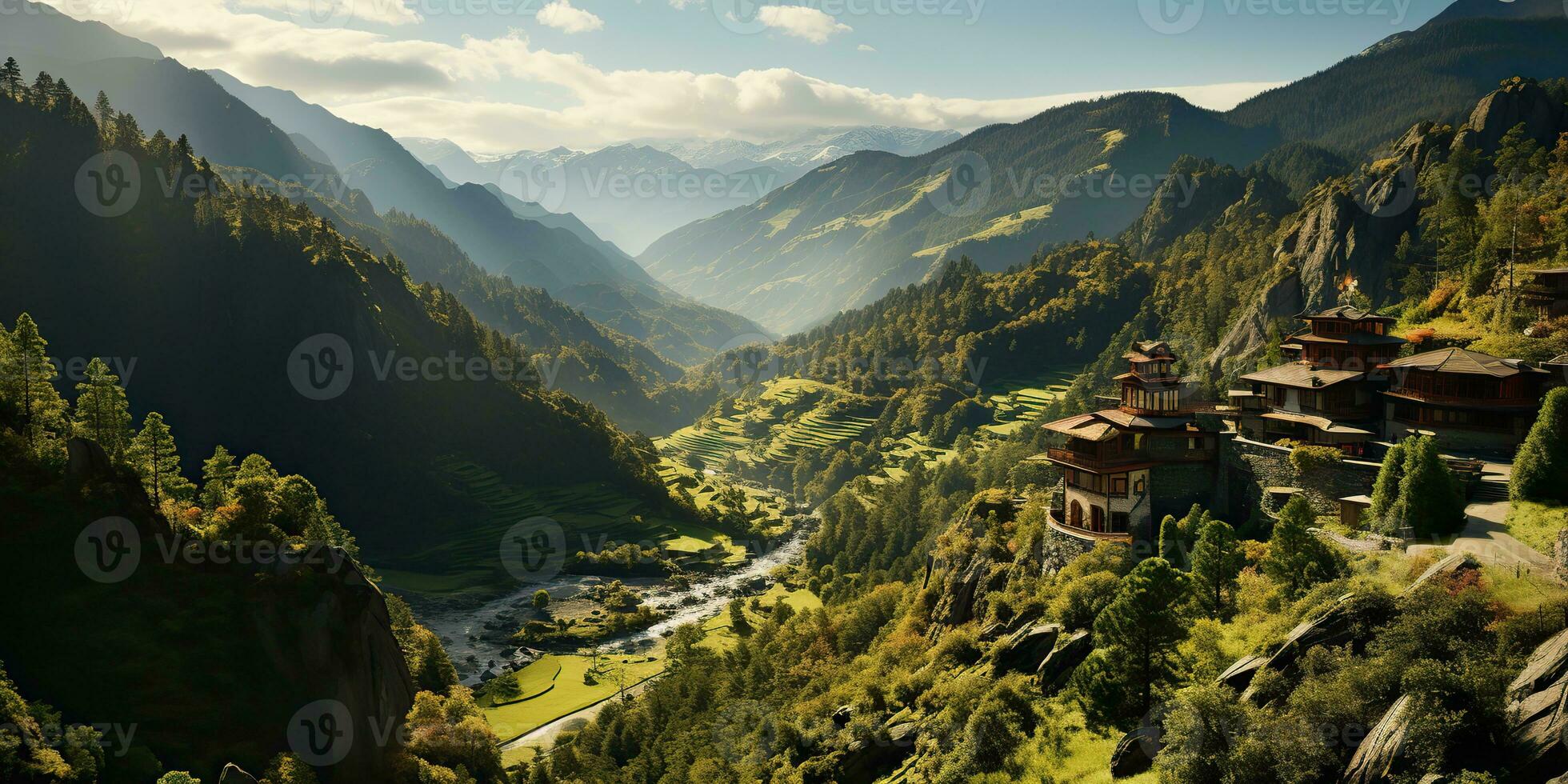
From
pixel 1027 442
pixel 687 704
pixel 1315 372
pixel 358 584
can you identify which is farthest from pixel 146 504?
pixel 1027 442

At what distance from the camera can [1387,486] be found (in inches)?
1531

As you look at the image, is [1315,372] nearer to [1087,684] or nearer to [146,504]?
[1087,684]

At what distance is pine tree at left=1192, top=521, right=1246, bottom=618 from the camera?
3903 centimetres

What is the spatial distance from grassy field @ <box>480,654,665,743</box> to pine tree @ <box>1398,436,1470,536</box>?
82230 millimetres

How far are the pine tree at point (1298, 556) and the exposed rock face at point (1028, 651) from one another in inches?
435

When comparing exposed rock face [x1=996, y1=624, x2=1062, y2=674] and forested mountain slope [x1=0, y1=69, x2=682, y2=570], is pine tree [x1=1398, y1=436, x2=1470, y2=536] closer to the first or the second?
exposed rock face [x1=996, y1=624, x2=1062, y2=674]

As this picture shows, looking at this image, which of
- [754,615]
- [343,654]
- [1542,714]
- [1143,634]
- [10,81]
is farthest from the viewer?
[10,81]

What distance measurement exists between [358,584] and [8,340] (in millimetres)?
29709

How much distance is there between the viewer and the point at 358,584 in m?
61.0

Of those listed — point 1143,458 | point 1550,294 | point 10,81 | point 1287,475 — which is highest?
point 10,81

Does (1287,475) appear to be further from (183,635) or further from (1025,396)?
(1025,396)

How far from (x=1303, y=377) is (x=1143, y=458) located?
11.5m

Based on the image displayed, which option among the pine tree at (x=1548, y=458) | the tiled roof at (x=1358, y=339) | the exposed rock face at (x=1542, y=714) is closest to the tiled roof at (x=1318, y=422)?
the tiled roof at (x=1358, y=339)

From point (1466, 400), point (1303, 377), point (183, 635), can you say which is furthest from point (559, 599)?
point (1466, 400)
